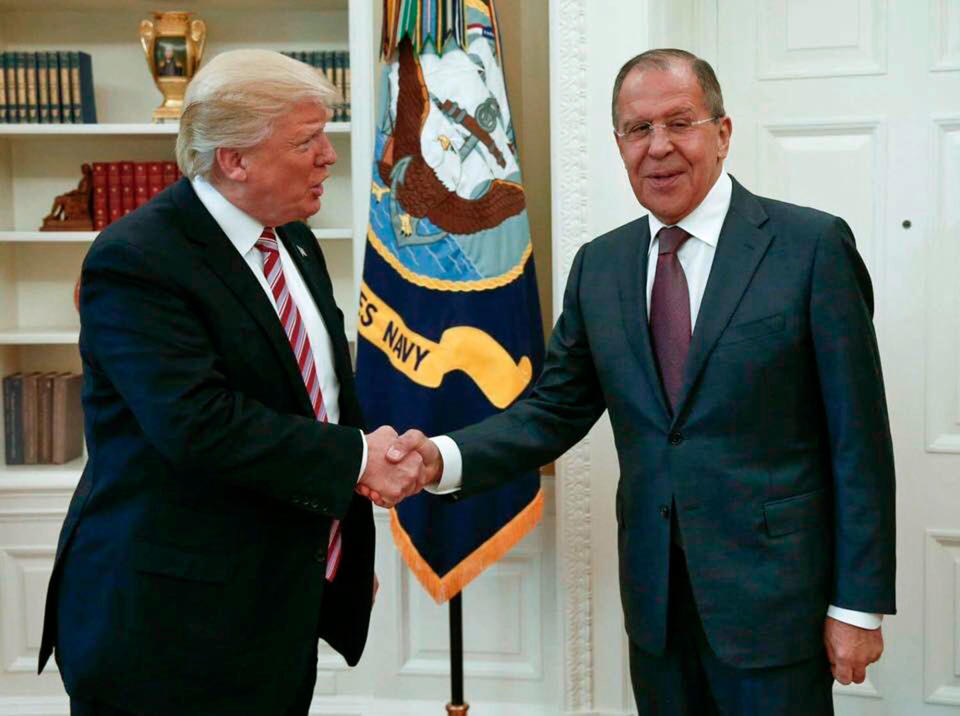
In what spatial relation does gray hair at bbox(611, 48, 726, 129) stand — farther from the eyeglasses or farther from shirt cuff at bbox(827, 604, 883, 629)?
shirt cuff at bbox(827, 604, 883, 629)

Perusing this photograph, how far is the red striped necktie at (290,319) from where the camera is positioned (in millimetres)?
1851

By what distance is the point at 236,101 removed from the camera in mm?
1747

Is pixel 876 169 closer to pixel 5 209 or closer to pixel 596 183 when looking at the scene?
pixel 596 183

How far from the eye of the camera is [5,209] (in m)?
3.49

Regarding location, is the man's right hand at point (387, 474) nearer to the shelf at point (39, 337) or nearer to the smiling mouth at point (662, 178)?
the smiling mouth at point (662, 178)

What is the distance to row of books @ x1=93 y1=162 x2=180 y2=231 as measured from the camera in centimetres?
336

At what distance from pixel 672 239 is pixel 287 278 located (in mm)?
676

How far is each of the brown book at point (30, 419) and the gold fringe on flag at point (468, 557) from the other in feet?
4.25

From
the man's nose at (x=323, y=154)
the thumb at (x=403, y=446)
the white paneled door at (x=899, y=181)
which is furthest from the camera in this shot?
the white paneled door at (x=899, y=181)

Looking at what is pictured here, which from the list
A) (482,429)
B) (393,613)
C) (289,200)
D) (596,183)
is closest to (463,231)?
(596,183)

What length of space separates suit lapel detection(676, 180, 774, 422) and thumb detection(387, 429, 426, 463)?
1.76 ft

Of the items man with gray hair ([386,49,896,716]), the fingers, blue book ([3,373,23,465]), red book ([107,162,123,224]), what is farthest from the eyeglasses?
blue book ([3,373,23,465])

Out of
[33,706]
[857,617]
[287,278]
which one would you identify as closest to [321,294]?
[287,278]

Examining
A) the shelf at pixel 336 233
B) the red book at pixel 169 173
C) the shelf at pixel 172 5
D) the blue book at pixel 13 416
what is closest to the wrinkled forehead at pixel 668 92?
the shelf at pixel 336 233
